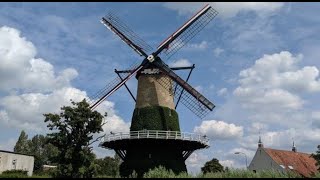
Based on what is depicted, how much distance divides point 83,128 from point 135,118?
8519 mm

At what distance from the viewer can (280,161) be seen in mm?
67188

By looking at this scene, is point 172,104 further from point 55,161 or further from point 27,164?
point 27,164

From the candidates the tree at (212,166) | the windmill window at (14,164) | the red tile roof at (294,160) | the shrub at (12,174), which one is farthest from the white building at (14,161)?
the red tile roof at (294,160)

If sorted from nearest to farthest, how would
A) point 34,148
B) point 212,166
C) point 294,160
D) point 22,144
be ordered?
1. point 294,160
2. point 212,166
3. point 22,144
4. point 34,148

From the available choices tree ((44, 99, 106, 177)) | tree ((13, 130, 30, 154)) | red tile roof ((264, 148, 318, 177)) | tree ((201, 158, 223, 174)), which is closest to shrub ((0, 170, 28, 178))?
tree ((44, 99, 106, 177))

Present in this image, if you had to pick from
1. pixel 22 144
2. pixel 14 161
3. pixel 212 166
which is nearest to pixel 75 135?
pixel 14 161

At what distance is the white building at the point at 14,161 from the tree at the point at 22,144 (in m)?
36.5

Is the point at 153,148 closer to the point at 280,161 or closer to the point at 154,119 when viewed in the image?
the point at 154,119

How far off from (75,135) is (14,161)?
28633 millimetres

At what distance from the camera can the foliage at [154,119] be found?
40.6 m

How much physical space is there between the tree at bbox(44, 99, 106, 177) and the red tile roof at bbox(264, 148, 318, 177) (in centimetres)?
4094

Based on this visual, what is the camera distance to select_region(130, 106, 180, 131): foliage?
1599 inches

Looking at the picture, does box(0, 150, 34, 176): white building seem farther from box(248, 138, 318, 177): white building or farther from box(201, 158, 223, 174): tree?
box(248, 138, 318, 177): white building

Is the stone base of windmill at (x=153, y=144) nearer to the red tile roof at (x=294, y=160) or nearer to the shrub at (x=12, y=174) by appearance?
the shrub at (x=12, y=174)
